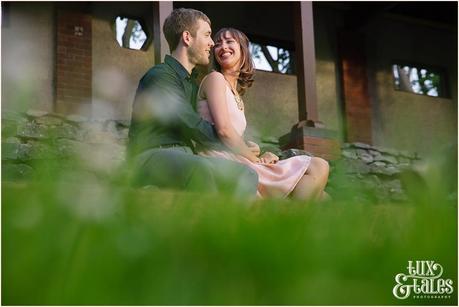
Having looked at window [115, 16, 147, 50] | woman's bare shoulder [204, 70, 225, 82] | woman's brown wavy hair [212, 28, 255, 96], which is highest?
window [115, 16, 147, 50]

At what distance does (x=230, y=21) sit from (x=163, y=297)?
9.26 meters

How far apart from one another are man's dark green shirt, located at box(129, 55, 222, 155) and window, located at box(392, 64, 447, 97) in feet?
29.4

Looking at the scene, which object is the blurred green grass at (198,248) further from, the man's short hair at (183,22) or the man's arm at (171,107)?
the man's short hair at (183,22)

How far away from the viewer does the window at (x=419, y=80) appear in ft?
36.8

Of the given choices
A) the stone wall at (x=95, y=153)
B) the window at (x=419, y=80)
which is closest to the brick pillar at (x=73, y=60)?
the stone wall at (x=95, y=153)

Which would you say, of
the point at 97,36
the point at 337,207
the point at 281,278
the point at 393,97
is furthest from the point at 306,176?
the point at 393,97

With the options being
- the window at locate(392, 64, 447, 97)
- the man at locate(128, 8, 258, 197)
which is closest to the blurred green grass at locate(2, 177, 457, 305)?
the man at locate(128, 8, 258, 197)

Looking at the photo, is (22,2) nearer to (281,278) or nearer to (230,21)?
(230,21)

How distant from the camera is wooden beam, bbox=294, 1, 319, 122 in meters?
7.00

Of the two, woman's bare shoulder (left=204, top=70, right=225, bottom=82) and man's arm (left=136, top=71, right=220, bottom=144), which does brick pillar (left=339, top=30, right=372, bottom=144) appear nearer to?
woman's bare shoulder (left=204, top=70, right=225, bottom=82)

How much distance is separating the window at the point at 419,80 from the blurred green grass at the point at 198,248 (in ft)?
34.2

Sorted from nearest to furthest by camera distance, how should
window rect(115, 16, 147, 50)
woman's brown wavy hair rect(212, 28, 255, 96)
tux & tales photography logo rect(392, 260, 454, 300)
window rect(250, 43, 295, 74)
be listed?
1. tux & tales photography logo rect(392, 260, 454, 300)
2. woman's brown wavy hair rect(212, 28, 255, 96)
3. window rect(115, 16, 147, 50)
4. window rect(250, 43, 295, 74)

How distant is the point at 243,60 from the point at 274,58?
747cm

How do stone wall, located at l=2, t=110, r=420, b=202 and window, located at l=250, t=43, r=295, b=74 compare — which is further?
window, located at l=250, t=43, r=295, b=74
